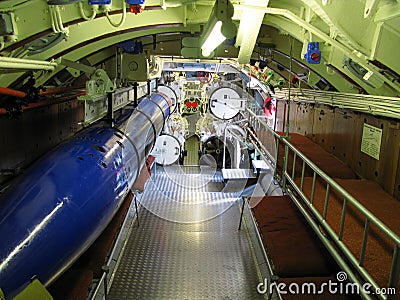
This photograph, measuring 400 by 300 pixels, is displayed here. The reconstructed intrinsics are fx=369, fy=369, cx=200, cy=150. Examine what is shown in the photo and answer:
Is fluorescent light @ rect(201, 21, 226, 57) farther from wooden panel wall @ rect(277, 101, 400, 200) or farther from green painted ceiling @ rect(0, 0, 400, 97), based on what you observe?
wooden panel wall @ rect(277, 101, 400, 200)

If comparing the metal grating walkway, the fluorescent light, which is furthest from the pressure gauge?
the fluorescent light

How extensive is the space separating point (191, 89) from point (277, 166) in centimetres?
850

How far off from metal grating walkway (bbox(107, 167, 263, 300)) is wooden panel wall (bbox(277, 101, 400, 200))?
1.52 metres

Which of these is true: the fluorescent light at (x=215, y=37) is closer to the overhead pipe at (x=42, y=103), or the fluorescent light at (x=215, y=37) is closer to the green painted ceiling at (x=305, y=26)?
the green painted ceiling at (x=305, y=26)

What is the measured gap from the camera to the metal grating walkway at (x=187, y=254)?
11.3 ft

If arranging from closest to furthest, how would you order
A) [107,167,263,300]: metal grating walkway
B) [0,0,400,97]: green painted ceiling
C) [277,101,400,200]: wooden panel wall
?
Answer: 1. [0,0,400,97]: green painted ceiling
2. [277,101,400,200]: wooden panel wall
3. [107,167,263,300]: metal grating walkway

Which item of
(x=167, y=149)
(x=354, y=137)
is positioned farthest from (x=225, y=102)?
(x=354, y=137)

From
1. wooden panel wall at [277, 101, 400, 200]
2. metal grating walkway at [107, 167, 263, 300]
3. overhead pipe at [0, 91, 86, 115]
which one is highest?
overhead pipe at [0, 91, 86, 115]

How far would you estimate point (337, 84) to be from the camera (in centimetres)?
470

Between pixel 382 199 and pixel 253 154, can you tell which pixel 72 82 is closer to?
pixel 253 154

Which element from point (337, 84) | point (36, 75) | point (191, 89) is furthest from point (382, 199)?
point (191, 89)

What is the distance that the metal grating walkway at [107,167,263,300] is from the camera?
345cm

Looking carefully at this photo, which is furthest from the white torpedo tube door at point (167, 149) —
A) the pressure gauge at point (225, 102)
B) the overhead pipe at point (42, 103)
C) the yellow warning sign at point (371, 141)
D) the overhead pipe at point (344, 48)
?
the overhead pipe at point (344, 48)

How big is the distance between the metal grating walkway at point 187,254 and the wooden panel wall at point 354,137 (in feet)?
4.97
